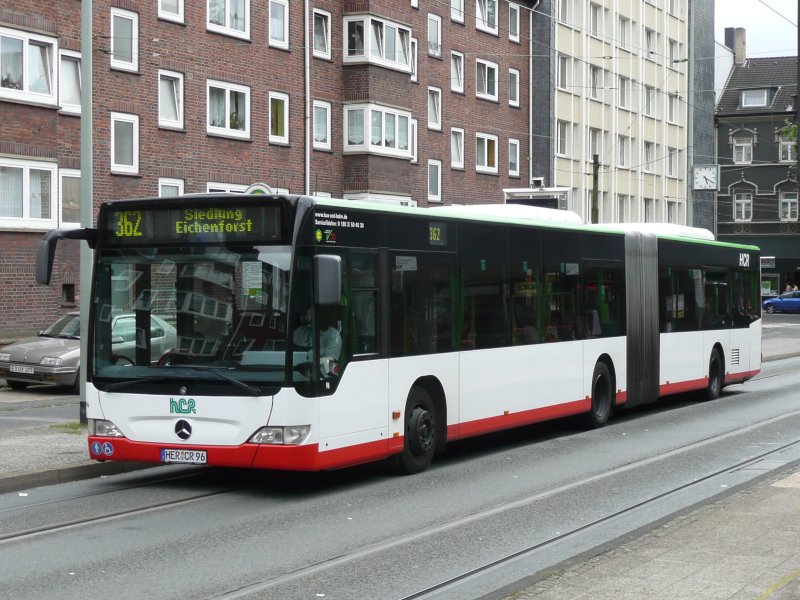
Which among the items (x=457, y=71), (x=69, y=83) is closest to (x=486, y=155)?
(x=457, y=71)

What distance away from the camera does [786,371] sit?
103 feet

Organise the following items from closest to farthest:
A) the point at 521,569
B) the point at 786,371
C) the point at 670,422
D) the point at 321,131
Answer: the point at 521,569 → the point at 670,422 → the point at 786,371 → the point at 321,131

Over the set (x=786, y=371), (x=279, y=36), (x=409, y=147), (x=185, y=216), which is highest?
(x=279, y=36)

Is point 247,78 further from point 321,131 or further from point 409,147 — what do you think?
point 409,147

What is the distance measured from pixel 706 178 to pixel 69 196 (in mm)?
29732

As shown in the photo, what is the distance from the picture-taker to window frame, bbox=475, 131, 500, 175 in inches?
1978

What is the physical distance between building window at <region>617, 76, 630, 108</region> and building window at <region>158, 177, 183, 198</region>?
34555mm

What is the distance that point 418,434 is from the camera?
12.8 meters

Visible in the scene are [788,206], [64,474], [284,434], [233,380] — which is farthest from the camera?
[788,206]

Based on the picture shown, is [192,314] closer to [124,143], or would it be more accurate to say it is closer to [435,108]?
[124,143]

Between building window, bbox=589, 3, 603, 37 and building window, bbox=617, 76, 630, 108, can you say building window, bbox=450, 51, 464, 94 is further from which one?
building window, bbox=617, 76, 630, 108

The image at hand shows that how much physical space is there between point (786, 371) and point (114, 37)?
60.2 ft

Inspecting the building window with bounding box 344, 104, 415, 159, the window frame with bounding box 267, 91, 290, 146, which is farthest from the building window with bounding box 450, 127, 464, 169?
the window frame with bounding box 267, 91, 290, 146

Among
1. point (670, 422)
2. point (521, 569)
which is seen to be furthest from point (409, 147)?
point (521, 569)
